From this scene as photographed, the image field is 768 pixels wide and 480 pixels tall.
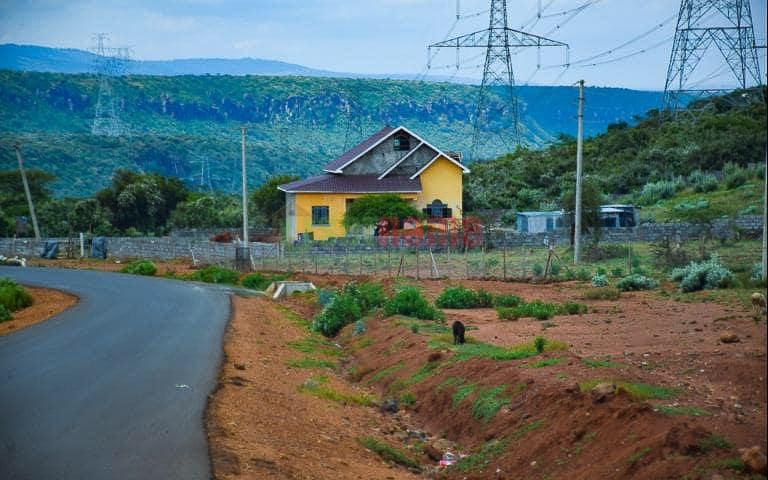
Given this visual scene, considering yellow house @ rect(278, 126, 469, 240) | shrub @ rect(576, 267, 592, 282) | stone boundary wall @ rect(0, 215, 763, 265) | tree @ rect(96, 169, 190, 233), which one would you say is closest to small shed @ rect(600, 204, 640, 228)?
stone boundary wall @ rect(0, 215, 763, 265)

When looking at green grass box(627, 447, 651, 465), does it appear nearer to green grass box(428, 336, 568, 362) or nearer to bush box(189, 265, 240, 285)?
green grass box(428, 336, 568, 362)

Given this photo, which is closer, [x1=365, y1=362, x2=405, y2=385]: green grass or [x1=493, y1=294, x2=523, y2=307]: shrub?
[x1=365, y1=362, x2=405, y2=385]: green grass

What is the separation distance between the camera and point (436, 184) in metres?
60.0

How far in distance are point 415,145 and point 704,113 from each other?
24267 mm

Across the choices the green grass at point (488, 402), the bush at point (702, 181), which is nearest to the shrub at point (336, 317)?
the green grass at point (488, 402)

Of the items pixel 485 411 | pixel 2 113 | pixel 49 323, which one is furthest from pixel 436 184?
pixel 2 113

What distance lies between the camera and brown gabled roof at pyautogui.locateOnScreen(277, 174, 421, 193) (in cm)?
5753

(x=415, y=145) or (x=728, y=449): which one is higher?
(x=415, y=145)

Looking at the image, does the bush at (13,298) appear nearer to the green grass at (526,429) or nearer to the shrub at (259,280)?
the shrub at (259,280)

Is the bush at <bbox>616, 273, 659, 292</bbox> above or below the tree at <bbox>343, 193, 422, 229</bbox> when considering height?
below

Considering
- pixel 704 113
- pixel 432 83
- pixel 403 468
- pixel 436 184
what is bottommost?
pixel 403 468

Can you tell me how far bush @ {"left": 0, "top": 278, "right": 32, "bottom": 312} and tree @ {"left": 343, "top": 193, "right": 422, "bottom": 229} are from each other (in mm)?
22518

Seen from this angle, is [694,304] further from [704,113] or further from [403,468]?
[704,113]

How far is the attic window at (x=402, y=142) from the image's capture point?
6288cm
